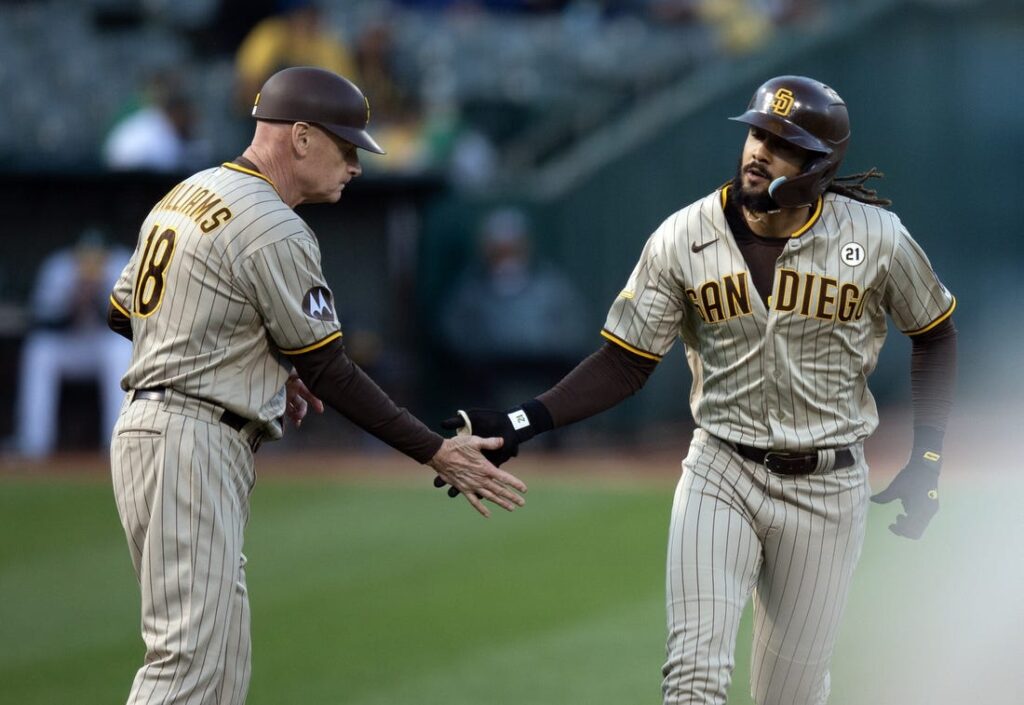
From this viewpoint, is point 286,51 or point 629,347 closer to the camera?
point 629,347

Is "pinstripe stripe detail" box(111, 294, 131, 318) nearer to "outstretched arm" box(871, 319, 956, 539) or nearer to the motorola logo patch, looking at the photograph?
the motorola logo patch

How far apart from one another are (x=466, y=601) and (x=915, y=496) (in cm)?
378

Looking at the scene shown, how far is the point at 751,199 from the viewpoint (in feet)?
15.3

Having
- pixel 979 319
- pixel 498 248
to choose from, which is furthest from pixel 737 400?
pixel 979 319

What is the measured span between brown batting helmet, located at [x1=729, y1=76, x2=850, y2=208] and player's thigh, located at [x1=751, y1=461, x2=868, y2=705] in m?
0.85

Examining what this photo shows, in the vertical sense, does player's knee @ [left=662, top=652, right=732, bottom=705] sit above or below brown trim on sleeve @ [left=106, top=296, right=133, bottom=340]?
below

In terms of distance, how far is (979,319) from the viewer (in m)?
14.6

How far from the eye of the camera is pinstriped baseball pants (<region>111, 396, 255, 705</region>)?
13.8 ft

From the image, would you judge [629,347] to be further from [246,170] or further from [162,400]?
[162,400]

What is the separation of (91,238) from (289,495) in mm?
3441

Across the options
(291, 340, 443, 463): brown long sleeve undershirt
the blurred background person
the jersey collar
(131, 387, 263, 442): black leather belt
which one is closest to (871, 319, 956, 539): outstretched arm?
(291, 340, 443, 463): brown long sleeve undershirt

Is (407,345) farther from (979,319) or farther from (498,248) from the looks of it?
(979,319)

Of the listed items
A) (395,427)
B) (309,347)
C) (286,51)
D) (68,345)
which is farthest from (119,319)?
(286,51)

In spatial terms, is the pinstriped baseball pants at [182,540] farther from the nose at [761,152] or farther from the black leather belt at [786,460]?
the nose at [761,152]
